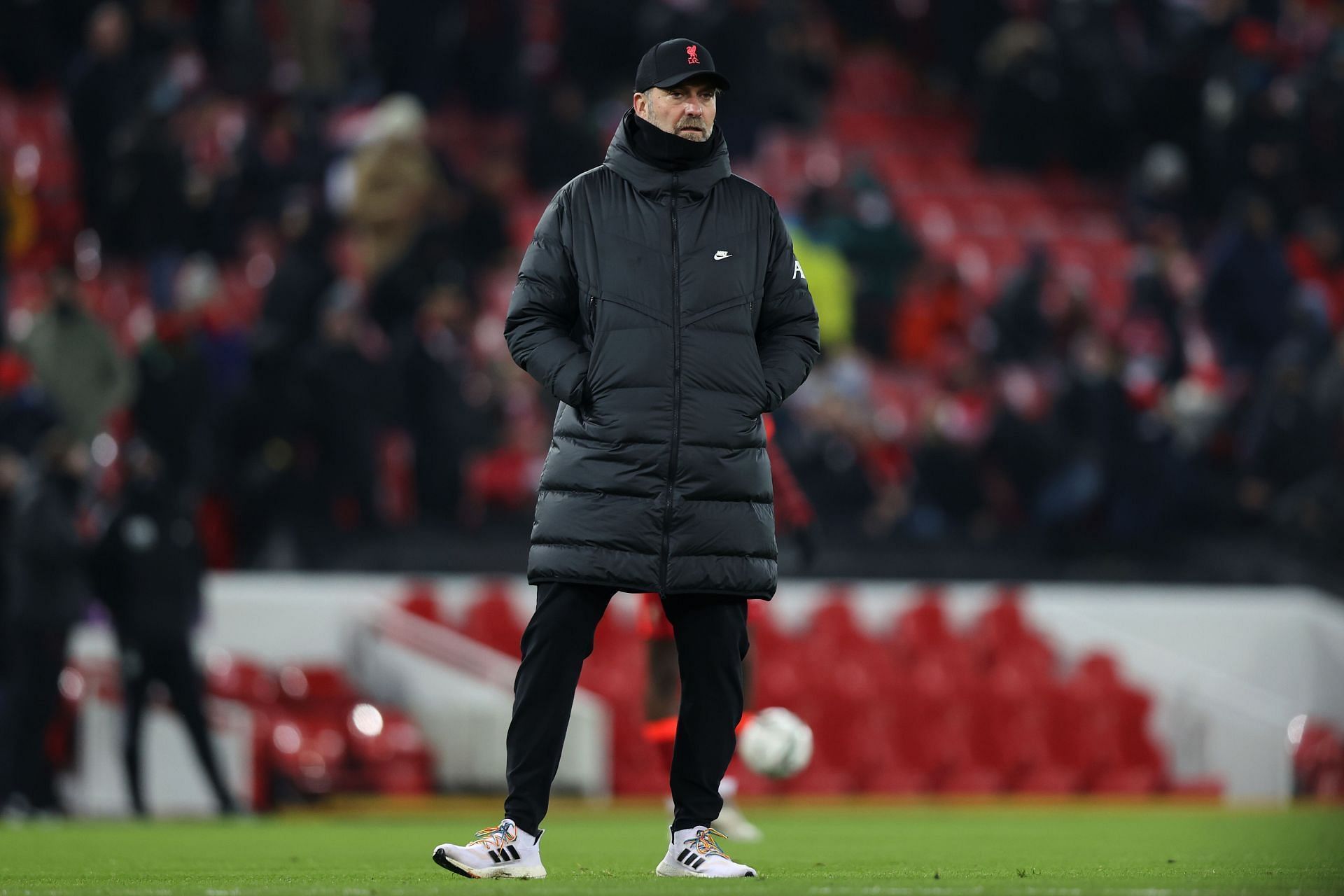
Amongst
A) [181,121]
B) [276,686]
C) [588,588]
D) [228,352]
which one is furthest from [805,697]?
[588,588]

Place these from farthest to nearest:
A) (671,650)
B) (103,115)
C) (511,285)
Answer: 1. (511,285)
2. (103,115)
3. (671,650)

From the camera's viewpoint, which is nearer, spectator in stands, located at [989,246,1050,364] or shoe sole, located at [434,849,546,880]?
shoe sole, located at [434,849,546,880]

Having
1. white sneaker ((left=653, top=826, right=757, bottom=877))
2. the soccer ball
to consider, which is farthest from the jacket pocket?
the soccer ball

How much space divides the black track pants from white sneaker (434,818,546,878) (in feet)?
0.15

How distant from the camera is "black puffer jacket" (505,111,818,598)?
232 inches

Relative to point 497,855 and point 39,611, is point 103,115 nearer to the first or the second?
point 39,611

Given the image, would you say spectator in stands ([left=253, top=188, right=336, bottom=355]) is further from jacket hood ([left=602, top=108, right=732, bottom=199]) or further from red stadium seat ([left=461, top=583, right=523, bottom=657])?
jacket hood ([left=602, top=108, right=732, bottom=199])

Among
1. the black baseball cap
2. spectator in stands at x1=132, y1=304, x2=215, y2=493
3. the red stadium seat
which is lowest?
the red stadium seat

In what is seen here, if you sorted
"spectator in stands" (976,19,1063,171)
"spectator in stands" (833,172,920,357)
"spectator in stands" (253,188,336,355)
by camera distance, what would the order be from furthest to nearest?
"spectator in stands" (976,19,1063,171)
"spectator in stands" (833,172,920,357)
"spectator in stands" (253,188,336,355)

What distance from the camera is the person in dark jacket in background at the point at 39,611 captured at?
481 inches

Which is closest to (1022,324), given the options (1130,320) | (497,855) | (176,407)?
(1130,320)

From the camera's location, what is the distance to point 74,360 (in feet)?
47.1

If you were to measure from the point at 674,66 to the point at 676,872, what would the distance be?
2.24 m

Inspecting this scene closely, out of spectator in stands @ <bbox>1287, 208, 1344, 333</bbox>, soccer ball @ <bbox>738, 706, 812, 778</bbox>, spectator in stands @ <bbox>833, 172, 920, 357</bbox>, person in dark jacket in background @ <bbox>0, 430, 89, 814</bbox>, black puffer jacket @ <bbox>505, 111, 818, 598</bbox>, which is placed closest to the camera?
black puffer jacket @ <bbox>505, 111, 818, 598</bbox>
